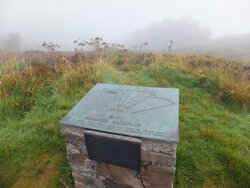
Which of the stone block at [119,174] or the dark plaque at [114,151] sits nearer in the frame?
the dark plaque at [114,151]

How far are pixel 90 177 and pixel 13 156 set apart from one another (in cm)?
130

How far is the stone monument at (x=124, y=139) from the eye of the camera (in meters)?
1.38

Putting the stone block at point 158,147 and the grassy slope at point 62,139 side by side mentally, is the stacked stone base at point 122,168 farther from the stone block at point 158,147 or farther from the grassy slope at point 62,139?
the grassy slope at point 62,139

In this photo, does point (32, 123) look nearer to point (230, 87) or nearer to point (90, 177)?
point (90, 177)

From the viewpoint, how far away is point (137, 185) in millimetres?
1637

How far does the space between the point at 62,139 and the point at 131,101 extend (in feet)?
4.64

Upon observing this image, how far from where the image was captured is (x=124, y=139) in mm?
1358

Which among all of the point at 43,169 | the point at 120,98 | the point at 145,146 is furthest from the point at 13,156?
the point at 145,146

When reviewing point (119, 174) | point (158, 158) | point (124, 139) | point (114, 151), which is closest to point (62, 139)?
point (119, 174)

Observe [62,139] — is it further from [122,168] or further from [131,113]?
[131,113]

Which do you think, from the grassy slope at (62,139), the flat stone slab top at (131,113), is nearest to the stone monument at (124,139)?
the flat stone slab top at (131,113)

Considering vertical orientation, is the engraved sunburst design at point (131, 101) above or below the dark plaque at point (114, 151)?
above

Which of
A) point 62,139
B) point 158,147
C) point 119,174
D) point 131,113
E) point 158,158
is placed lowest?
point 62,139

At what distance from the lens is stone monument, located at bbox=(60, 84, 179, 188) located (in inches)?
54.2
